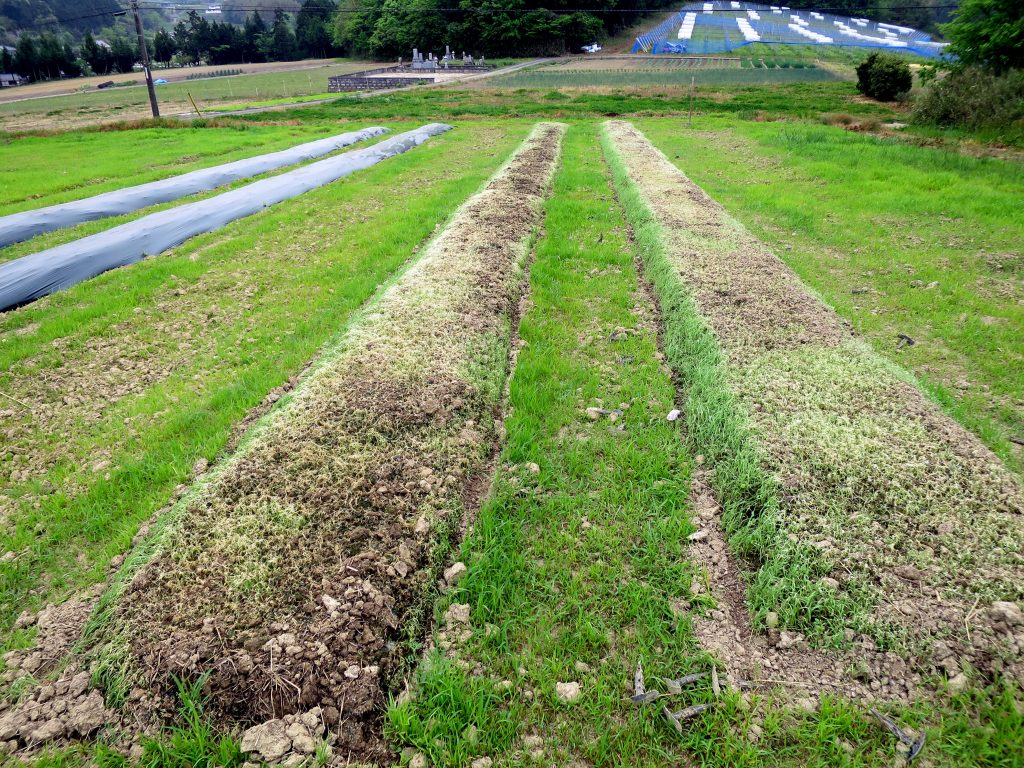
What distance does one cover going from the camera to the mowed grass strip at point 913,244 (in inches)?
216

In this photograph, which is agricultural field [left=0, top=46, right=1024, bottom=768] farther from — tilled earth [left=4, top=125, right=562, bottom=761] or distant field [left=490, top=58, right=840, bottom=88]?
distant field [left=490, top=58, right=840, bottom=88]

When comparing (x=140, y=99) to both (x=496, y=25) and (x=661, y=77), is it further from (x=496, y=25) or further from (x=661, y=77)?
(x=661, y=77)

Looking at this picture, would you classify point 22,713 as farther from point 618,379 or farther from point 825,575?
point 618,379

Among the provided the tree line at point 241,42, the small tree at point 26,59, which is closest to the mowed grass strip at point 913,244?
the small tree at point 26,59

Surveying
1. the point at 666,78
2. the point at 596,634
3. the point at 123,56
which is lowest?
the point at 596,634

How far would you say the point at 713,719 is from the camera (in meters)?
2.49

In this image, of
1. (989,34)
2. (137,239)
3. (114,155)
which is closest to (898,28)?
(989,34)

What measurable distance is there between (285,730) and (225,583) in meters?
0.98

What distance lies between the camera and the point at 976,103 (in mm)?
16875

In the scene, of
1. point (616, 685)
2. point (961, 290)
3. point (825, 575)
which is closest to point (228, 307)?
point (616, 685)

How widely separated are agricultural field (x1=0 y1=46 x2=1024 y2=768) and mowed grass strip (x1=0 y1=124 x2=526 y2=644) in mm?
42

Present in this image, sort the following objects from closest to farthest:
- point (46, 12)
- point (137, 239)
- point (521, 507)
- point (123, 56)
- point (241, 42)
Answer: point (521, 507), point (137, 239), point (123, 56), point (241, 42), point (46, 12)

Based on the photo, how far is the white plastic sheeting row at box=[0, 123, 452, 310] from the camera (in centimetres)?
782

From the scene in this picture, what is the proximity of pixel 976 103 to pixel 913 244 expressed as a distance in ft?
43.6
